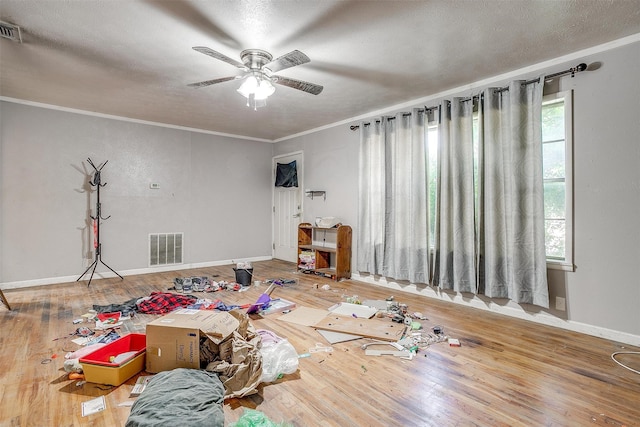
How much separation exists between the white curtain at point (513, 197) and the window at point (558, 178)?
19 cm

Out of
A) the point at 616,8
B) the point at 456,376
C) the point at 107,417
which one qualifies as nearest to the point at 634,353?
the point at 456,376

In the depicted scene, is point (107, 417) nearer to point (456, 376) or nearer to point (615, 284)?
point (456, 376)

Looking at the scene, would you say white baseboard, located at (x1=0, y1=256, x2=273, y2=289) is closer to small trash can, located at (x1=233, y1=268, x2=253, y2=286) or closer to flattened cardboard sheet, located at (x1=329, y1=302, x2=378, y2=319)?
small trash can, located at (x1=233, y1=268, x2=253, y2=286)

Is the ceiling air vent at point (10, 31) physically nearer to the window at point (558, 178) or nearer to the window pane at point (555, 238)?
the window at point (558, 178)

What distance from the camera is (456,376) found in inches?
82.7

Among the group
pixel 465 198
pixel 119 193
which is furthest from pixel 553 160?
pixel 119 193

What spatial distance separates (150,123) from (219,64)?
283 centimetres

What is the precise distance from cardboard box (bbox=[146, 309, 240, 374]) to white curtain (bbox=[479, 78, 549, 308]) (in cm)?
276

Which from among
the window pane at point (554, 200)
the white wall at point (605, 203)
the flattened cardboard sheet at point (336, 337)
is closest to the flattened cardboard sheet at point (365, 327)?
the flattened cardboard sheet at point (336, 337)

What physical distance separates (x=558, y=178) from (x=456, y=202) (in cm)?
96

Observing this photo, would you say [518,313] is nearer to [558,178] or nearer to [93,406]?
[558,178]

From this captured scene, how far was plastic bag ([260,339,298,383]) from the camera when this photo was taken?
6.66ft

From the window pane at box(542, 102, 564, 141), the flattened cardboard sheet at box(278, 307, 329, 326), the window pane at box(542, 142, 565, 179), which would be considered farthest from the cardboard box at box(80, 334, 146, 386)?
the window pane at box(542, 102, 564, 141)

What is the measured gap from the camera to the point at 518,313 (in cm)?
321
